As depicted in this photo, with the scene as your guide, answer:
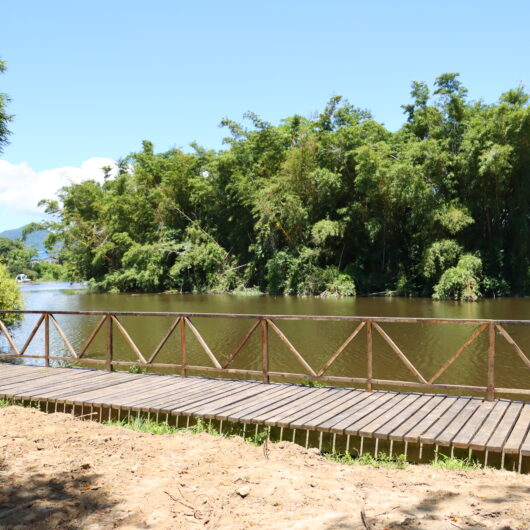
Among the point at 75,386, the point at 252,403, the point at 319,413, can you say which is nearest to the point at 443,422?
the point at 319,413

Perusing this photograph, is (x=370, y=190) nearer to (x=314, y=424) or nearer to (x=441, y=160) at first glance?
(x=441, y=160)

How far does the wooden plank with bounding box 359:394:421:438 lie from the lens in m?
5.21

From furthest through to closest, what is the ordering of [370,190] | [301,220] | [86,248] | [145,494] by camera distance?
1. [86,248]
2. [301,220]
3. [370,190]
4. [145,494]

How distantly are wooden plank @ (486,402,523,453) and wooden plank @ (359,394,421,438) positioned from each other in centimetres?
97

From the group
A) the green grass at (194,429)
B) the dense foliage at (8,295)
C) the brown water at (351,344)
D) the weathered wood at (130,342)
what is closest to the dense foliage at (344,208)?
the brown water at (351,344)

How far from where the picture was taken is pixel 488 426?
17.4 feet

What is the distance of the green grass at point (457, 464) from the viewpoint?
471 cm

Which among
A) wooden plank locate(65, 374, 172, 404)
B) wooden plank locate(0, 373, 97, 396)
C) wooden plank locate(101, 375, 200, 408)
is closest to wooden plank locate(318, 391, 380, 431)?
wooden plank locate(101, 375, 200, 408)

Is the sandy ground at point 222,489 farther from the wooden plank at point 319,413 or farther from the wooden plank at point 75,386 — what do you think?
the wooden plank at point 75,386

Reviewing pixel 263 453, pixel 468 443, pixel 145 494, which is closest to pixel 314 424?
pixel 263 453

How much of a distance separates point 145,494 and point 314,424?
7.23 feet

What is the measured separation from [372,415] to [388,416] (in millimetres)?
165

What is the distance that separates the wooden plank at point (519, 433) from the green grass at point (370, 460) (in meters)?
0.89

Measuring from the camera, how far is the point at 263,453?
4871mm
